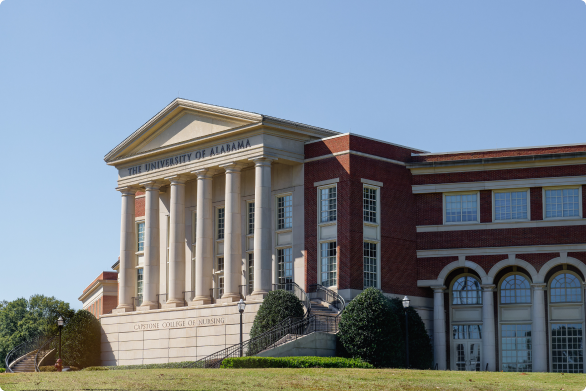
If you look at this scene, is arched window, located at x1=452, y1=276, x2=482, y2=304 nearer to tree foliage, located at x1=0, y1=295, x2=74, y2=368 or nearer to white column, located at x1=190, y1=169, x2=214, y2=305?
white column, located at x1=190, y1=169, x2=214, y2=305

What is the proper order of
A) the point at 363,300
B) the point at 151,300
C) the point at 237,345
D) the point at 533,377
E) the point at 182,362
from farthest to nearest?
the point at 151,300 → the point at 182,362 → the point at 237,345 → the point at 363,300 → the point at 533,377

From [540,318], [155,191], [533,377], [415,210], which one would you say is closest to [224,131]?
[155,191]

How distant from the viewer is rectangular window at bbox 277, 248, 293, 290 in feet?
178

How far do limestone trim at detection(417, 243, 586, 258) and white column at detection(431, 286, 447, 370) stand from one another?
203cm

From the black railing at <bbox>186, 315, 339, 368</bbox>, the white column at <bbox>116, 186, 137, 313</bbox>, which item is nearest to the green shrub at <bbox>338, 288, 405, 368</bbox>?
the black railing at <bbox>186, 315, 339, 368</bbox>

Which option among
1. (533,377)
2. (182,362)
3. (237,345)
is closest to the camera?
(533,377)

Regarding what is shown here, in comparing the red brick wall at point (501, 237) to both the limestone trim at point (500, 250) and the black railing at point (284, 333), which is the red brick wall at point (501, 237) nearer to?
the limestone trim at point (500, 250)

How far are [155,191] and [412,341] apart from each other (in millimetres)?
20868

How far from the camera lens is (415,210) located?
54.8 meters

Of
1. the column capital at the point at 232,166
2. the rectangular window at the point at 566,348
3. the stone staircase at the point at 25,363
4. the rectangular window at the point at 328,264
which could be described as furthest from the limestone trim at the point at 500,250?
the stone staircase at the point at 25,363

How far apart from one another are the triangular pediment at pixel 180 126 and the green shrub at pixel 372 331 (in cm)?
1270

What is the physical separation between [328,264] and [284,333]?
21.8 feet

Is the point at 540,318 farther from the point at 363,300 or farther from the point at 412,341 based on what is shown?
the point at 363,300

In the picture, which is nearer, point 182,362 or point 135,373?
point 135,373
